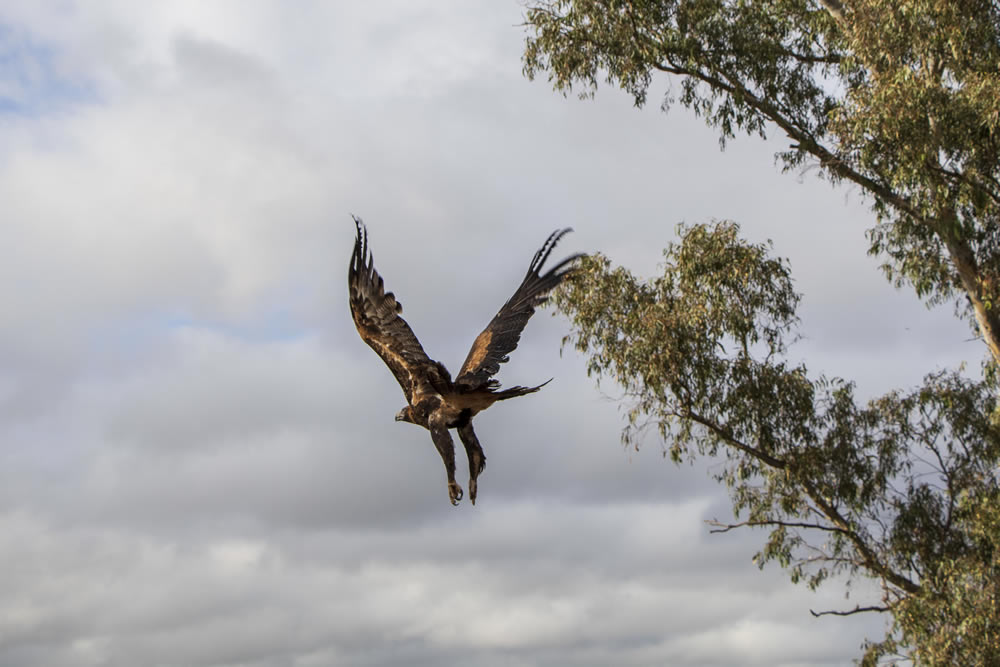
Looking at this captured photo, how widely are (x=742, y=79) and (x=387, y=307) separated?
10767mm

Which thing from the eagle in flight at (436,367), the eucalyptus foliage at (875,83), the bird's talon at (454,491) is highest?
the eucalyptus foliage at (875,83)

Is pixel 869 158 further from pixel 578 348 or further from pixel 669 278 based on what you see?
pixel 578 348

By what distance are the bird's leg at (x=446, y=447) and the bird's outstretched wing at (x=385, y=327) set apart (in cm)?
31

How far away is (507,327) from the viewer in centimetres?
868

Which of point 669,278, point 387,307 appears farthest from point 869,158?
point 387,307

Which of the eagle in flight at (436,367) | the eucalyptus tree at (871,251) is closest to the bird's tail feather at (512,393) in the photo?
the eagle in flight at (436,367)

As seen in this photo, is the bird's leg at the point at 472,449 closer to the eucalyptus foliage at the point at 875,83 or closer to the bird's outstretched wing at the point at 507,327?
the bird's outstretched wing at the point at 507,327

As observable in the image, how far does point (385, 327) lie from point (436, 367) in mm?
652

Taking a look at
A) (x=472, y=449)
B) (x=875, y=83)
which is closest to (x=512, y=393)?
(x=472, y=449)

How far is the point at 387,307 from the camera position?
25.8 ft

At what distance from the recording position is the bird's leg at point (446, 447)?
657 centimetres

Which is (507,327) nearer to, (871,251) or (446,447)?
(446,447)

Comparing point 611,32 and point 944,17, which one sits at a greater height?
point 611,32

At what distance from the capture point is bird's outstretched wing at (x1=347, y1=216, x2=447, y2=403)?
7.27 meters
